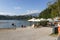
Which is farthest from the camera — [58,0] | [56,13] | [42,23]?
[42,23]

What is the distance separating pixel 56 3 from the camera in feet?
49.0

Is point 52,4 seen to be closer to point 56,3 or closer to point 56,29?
point 56,3

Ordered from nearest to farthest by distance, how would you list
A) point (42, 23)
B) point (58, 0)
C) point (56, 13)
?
1. point (58, 0)
2. point (56, 13)
3. point (42, 23)

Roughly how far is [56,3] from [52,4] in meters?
0.99

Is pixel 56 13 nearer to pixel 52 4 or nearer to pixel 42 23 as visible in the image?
pixel 52 4

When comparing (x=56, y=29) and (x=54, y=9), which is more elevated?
(x=54, y=9)

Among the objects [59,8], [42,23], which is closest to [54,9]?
[59,8]

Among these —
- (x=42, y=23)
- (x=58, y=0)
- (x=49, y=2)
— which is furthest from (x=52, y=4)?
(x=42, y=23)

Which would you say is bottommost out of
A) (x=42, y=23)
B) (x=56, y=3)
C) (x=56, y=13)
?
(x=42, y=23)

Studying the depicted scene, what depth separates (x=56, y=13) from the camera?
50.8ft

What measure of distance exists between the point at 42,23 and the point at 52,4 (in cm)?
2273

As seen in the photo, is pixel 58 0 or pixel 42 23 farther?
pixel 42 23

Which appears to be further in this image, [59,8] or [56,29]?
[56,29]

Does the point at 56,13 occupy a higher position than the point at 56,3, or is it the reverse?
the point at 56,3
